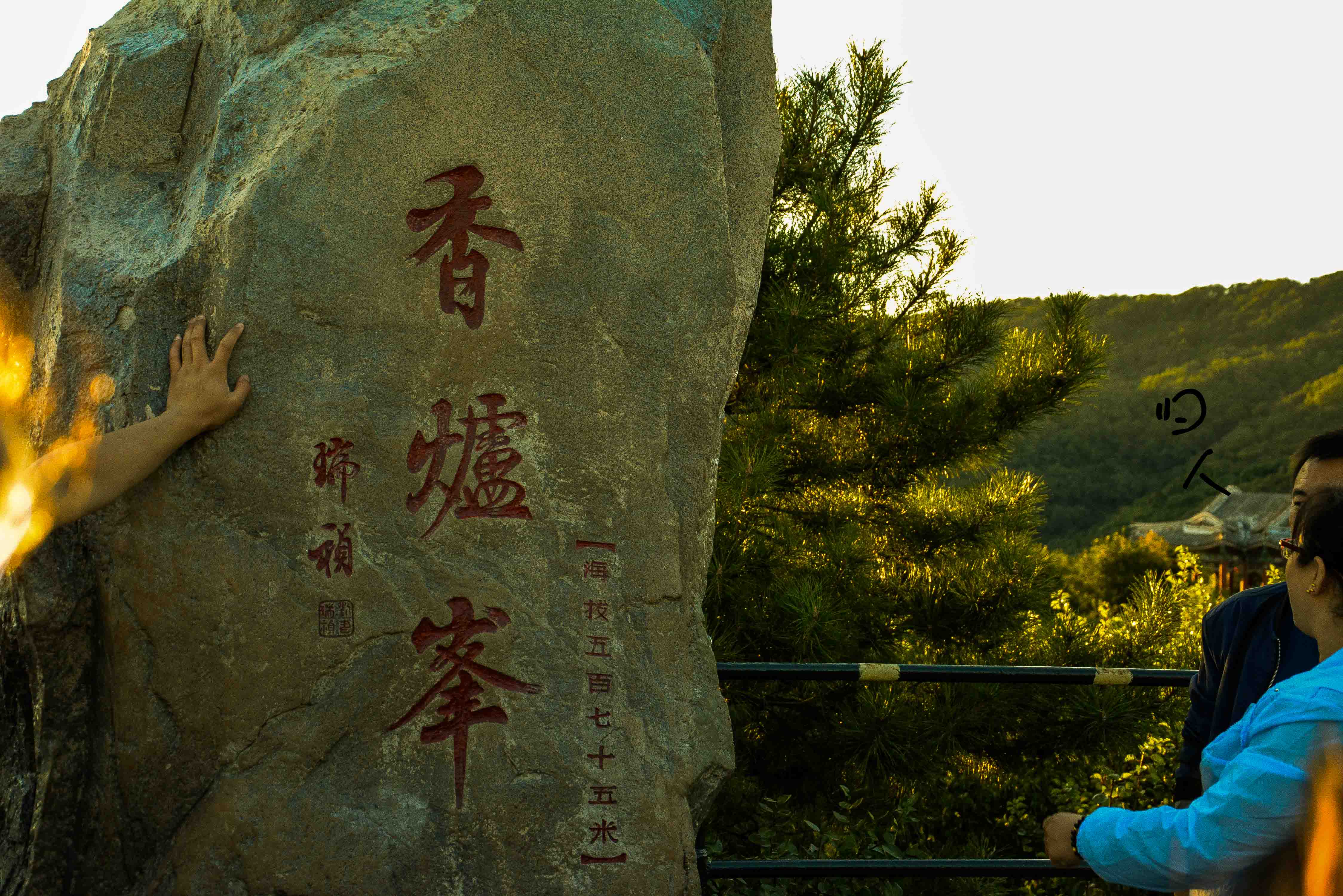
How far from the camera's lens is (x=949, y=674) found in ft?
8.46

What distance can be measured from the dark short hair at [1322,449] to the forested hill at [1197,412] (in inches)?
673

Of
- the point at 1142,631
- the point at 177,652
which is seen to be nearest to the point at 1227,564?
the point at 1142,631

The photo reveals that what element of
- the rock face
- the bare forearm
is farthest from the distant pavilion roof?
→ the bare forearm

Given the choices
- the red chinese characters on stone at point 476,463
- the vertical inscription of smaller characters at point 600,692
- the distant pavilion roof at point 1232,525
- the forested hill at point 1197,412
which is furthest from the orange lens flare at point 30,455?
the forested hill at point 1197,412

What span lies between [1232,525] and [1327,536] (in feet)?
56.8

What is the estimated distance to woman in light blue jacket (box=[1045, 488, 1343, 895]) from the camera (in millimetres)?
1337

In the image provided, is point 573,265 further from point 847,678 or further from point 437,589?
point 847,678

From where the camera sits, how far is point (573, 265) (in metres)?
2.26

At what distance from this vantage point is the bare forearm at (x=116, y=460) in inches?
80.6

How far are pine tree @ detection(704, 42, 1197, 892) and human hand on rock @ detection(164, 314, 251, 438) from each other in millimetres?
2312

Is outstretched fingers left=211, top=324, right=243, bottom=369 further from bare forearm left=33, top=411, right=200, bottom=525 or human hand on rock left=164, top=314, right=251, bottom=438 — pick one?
bare forearm left=33, top=411, right=200, bottom=525

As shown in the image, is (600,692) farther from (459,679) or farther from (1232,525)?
(1232,525)

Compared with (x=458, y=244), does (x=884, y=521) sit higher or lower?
lower

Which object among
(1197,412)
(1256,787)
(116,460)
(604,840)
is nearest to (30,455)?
(116,460)
